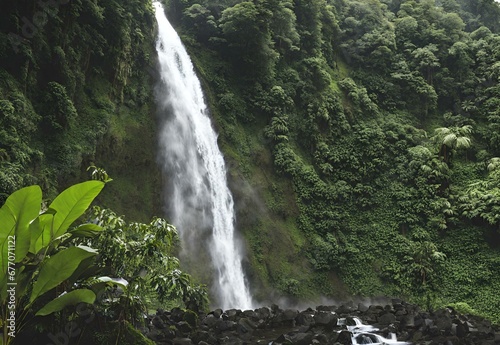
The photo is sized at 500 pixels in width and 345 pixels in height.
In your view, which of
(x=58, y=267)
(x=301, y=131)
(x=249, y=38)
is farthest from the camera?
(x=301, y=131)

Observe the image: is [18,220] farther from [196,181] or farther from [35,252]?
[196,181]

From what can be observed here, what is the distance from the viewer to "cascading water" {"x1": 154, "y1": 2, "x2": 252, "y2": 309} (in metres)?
16.2

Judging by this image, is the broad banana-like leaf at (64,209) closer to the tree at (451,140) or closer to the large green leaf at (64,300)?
the large green leaf at (64,300)

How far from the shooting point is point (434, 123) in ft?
84.3

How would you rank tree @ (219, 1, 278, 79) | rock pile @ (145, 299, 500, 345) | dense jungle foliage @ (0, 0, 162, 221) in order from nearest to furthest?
rock pile @ (145, 299, 500, 345)
dense jungle foliage @ (0, 0, 162, 221)
tree @ (219, 1, 278, 79)

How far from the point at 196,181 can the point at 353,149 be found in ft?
31.0

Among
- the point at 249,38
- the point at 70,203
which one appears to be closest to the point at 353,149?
the point at 249,38

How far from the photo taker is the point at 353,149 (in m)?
22.7

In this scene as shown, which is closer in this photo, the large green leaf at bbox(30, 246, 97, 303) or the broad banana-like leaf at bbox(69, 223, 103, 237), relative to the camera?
the large green leaf at bbox(30, 246, 97, 303)

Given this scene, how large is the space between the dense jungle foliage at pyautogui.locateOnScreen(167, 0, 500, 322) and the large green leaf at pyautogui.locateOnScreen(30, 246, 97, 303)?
1322 cm

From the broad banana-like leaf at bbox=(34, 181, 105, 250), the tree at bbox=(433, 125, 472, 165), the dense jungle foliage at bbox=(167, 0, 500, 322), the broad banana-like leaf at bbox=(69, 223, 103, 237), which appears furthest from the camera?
the tree at bbox=(433, 125, 472, 165)

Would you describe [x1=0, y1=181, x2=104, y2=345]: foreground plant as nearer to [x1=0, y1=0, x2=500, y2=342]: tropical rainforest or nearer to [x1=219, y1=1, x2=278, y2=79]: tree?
[x1=0, y1=0, x2=500, y2=342]: tropical rainforest

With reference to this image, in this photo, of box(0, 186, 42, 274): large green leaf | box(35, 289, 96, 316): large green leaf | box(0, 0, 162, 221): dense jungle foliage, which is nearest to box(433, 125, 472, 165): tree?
box(0, 0, 162, 221): dense jungle foliage

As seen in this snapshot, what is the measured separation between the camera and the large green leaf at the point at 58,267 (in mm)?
4480
